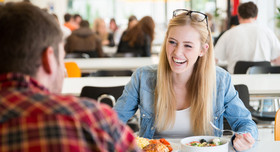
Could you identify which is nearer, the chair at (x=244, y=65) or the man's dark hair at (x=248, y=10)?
the chair at (x=244, y=65)

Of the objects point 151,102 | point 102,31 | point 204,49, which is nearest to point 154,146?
point 151,102

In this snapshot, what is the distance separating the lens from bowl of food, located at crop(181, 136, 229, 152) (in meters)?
1.60

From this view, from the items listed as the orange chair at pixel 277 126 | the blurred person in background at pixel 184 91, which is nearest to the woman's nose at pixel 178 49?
the blurred person in background at pixel 184 91

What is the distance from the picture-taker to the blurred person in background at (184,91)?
2.02 metres

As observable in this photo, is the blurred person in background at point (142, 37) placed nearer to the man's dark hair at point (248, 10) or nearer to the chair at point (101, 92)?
the man's dark hair at point (248, 10)

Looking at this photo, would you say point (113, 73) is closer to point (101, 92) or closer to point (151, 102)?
point (101, 92)

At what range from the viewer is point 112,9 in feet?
63.5

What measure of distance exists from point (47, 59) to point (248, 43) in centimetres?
427

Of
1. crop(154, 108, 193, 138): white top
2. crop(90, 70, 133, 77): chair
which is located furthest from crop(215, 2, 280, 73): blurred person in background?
crop(154, 108, 193, 138): white top

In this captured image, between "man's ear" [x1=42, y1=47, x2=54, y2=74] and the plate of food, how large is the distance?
800 mm

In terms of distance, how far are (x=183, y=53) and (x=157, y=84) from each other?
20cm

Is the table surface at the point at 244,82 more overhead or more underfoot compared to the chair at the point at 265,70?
more overhead

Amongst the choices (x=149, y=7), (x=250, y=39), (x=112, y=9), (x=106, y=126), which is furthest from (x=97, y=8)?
(x=106, y=126)

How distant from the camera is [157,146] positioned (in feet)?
5.32
